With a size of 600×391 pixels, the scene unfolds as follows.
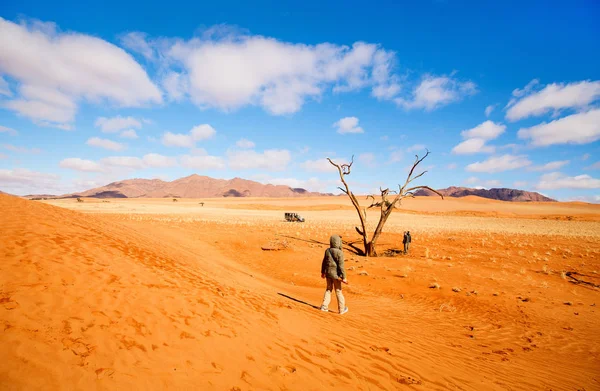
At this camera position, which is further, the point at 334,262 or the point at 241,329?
the point at 334,262

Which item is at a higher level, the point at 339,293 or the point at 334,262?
the point at 334,262

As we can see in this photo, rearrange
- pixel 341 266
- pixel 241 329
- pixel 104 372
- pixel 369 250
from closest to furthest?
1. pixel 104 372
2. pixel 241 329
3. pixel 341 266
4. pixel 369 250

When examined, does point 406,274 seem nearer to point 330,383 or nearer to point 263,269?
point 263,269

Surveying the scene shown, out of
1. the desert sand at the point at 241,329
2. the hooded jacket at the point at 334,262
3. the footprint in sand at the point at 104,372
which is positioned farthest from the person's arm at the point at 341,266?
the footprint in sand at the point at 104,372

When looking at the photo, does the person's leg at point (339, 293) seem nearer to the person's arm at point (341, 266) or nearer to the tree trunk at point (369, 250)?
the person's arm at point (341, 266)

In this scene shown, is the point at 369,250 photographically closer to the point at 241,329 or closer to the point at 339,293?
the point at 339,293

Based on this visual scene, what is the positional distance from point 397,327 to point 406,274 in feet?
20.1

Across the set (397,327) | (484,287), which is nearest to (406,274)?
(484,287)

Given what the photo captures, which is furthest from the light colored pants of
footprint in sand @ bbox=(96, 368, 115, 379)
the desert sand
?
footprint in sand @ bbox=(96, 368, 115, 379)

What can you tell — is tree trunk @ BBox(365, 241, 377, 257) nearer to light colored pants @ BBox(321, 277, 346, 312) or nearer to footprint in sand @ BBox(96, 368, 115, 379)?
light colored pants @ BBox(321, 277, 346, 312)

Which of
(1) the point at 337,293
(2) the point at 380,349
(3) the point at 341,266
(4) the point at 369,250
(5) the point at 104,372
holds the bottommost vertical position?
(2) the point at 380,349

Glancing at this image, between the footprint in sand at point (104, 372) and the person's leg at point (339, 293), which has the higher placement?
the footprint in sand at point (104, 372)

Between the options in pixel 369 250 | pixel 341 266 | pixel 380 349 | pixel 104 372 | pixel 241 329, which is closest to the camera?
pixel 104 372

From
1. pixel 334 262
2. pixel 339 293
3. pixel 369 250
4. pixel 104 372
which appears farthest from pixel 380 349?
pixel 369 250
